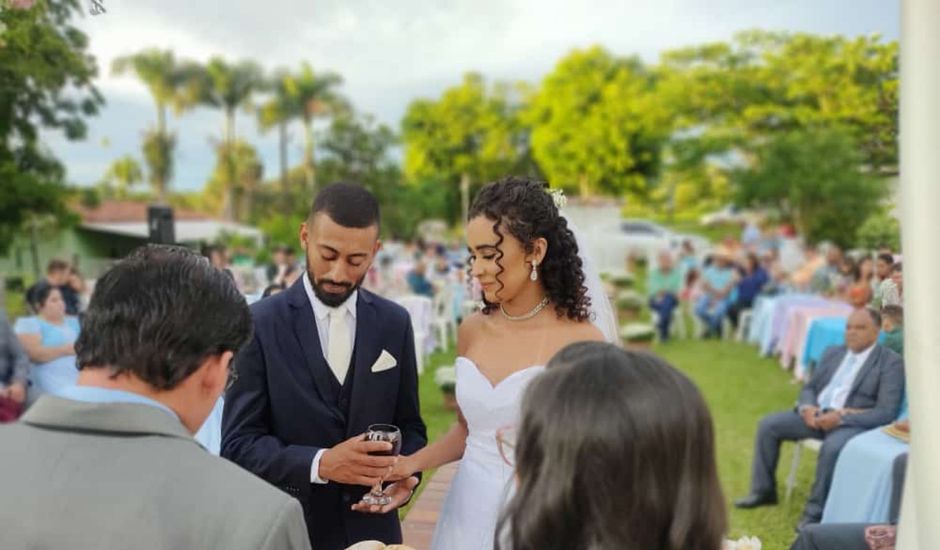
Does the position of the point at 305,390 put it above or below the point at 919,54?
below

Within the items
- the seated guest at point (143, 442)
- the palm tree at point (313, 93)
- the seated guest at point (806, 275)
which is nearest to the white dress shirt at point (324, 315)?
the seated guest at point (143, 442)

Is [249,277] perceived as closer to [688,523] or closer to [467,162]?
[688,523]

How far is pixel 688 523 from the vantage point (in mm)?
1397

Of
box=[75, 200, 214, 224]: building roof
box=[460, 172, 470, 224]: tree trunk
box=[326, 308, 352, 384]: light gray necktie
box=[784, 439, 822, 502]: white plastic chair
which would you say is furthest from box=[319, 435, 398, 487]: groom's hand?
box=[75, 200, 214, 224]: building roof

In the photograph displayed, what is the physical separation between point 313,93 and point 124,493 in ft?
139

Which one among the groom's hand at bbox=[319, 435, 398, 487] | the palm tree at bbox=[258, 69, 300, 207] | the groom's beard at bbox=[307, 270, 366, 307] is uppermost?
the palm tree at bbox=[258, 69, 300, 207]

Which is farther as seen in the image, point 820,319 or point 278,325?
point 820,319

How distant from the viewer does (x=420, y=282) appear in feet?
50.6

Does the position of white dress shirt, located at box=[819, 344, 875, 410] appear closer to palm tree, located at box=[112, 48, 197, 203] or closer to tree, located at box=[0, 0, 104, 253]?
tree, located at box=[0, 0, 104, 253]

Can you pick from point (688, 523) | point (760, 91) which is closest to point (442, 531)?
point (688, 523)

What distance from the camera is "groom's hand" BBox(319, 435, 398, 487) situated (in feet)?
7.59

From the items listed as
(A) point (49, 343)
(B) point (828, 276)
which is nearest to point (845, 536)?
(A) point (49, 343)

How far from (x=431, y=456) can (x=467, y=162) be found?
39.6m

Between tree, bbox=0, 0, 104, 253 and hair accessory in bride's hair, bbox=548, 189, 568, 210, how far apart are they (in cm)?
394
